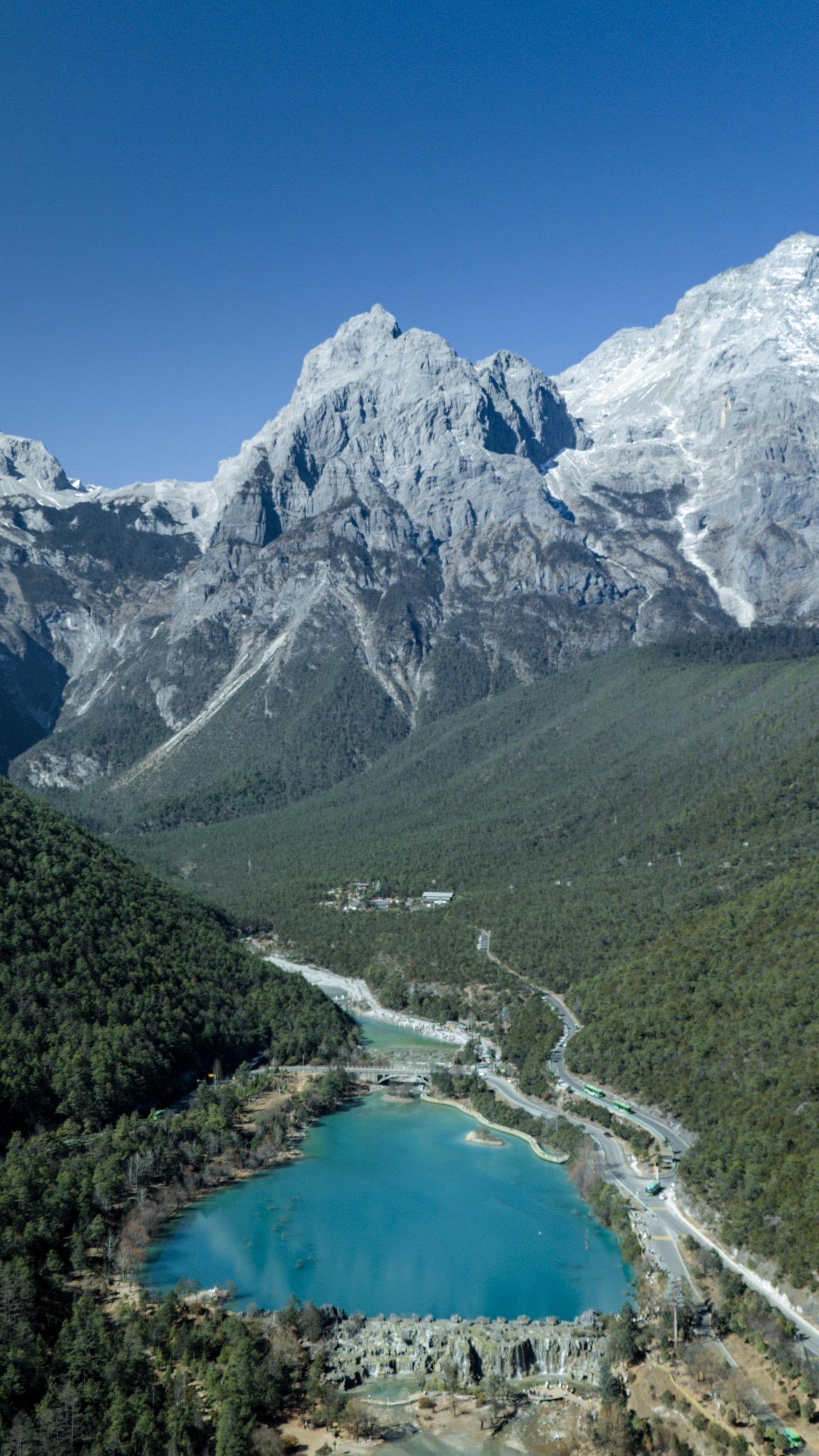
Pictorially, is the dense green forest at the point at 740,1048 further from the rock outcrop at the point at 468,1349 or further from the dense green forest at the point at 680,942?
the rock outcrop at the point at 468,1349

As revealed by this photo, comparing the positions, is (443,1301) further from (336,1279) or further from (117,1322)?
(117,1322)

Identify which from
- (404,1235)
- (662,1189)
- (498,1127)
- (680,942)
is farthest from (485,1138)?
(680,942)

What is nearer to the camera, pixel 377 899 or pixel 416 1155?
pixel 416 1155

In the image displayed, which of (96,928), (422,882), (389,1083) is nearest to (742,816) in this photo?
(422,882)

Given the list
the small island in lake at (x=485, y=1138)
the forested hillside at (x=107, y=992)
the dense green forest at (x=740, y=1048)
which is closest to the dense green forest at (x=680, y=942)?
the dense green forest at (x=740, y=1048)

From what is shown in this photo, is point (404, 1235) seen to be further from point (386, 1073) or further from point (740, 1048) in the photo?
point (386, 1073)

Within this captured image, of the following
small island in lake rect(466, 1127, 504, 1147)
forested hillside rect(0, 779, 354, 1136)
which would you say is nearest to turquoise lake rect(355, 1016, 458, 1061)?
forested hillside rect(0, 779, 354, 1136)

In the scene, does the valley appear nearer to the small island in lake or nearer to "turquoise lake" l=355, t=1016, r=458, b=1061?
the small island in lake
